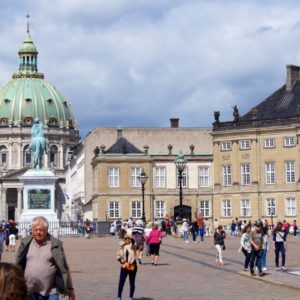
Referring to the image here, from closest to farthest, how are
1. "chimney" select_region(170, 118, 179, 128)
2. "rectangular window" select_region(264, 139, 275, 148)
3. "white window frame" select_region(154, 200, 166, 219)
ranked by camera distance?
1. "rectangular window" select_region(264, 139, 275, 148)
2. "white window frame" select_region(154, 200, 166, 219)
3. "chimney" select_region(170, 118, 179, 128)

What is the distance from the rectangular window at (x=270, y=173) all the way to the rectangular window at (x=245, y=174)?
5.65ft

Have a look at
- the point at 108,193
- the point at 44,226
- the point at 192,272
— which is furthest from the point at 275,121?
the point at 44,226

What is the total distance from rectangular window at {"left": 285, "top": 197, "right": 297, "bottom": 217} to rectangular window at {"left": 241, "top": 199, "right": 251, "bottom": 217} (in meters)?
3.85

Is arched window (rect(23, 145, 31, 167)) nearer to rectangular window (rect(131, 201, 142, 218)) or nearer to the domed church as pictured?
the domed church

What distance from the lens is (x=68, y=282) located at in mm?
9883

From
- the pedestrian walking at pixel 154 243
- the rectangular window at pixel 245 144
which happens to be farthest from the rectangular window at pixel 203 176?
the pedestrian walking at pixel 154 243

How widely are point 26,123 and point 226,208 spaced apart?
312 ft

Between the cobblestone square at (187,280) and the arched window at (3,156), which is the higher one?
the arched window at (3,156)

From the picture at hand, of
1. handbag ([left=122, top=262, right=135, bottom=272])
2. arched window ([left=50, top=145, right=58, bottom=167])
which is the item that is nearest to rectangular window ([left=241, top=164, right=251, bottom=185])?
handbag ([left=122, top=262, right=135, bottom=272])

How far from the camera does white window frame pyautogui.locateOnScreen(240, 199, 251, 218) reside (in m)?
82.8

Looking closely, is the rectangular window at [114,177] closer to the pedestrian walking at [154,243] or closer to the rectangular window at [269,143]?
the rectangular window at [269,143]

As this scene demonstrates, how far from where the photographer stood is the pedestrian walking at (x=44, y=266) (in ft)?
32.3

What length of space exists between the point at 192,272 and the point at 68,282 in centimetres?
1527

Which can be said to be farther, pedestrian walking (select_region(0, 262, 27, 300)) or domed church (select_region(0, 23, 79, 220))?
domed church (select_region(0, 23, 79, 220))
